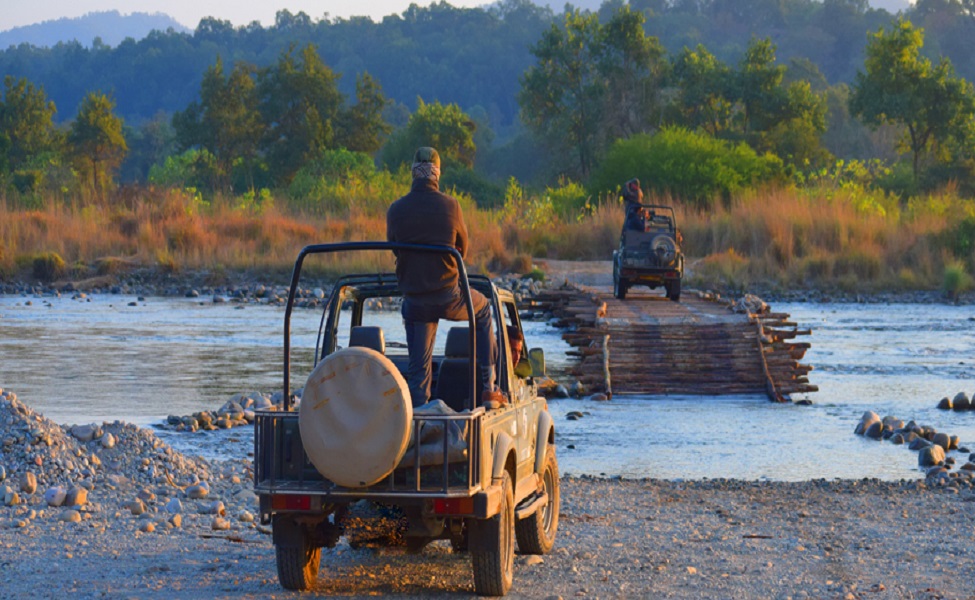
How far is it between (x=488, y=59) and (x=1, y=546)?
385ft

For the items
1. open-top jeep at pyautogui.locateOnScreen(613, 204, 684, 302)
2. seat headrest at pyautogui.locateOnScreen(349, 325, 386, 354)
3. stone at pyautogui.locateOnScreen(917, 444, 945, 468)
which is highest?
seat headrest at pyautogui.locateOnScreen(349, 325, 386, 354)

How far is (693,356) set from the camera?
1855cm

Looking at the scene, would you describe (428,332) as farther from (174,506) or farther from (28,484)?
(28,484)

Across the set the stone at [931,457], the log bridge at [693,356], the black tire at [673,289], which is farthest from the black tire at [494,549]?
the black tire at [673,289]

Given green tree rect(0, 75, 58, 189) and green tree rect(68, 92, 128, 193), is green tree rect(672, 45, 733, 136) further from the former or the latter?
green tree rect(0, 75, 58, 189)

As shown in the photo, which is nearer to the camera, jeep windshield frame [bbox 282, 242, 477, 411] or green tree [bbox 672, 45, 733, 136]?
jeep windshield frame [bbox 282, 242, 477, 411]

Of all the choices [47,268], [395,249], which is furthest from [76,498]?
[47,268]

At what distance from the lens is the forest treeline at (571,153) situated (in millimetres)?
A: 41031

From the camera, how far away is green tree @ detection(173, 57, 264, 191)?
215 ft

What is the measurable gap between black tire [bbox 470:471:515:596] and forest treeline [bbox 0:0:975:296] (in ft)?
105

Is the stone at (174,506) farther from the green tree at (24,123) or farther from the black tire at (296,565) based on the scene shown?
the green tree at (24,123)

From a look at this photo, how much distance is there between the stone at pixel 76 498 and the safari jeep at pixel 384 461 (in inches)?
108

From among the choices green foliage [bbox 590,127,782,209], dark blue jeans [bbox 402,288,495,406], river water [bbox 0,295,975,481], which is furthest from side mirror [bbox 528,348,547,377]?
green foliage [bbox 590,127,782,209]

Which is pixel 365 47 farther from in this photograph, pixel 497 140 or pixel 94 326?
pixel 94 326
